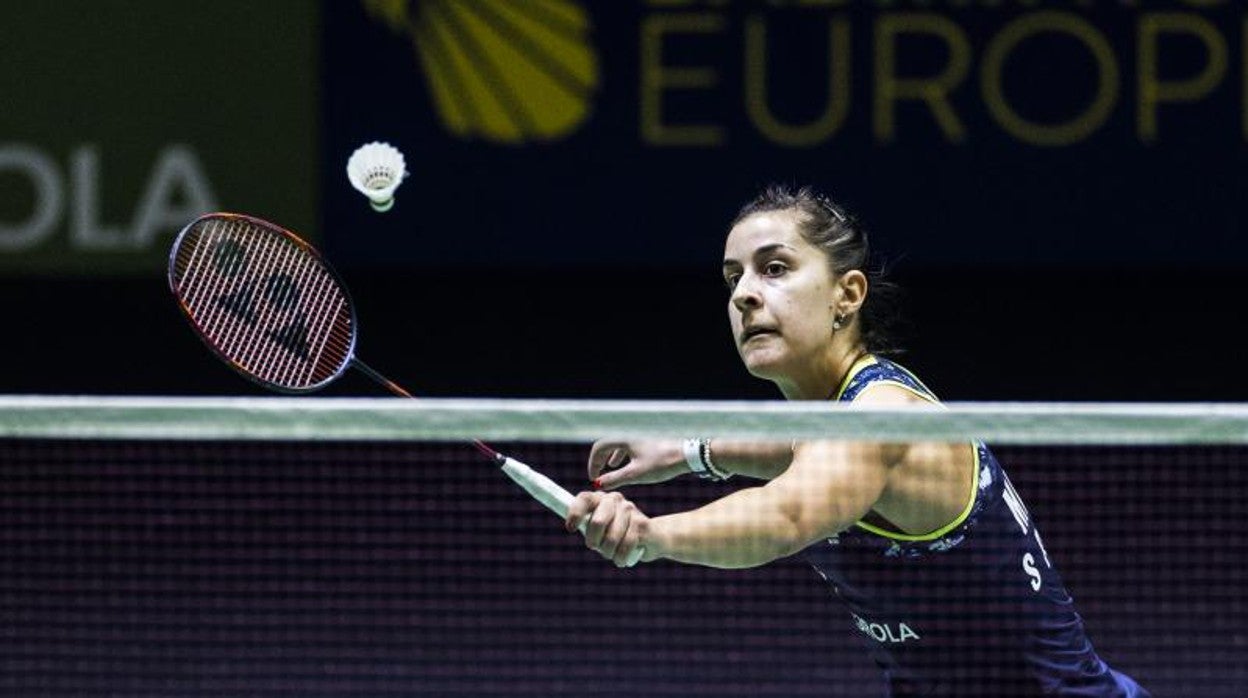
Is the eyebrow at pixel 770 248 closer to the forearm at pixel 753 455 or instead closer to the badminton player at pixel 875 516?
the badminton player at pixel 875 516

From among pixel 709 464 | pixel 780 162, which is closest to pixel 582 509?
→ pixel 709 464

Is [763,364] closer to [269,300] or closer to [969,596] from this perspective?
[969,596]

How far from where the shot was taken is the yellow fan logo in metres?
7.29

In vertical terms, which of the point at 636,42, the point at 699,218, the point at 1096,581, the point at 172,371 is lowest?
the point at 1096,581

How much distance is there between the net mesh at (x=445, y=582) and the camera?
6977 millimetres

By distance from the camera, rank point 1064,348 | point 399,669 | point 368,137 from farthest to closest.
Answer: point 1064,348 < point 368,137 < point 399,669

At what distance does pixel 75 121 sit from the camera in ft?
24.2

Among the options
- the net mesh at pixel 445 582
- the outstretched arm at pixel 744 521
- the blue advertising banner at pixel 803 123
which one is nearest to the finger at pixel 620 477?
the outstretched arm at pixel 744 521

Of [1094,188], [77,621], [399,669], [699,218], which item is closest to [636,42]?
[699,218]

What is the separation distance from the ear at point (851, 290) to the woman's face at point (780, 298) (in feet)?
0.07

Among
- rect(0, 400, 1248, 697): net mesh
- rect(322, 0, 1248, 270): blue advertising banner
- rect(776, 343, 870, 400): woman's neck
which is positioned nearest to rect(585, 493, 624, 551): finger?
rect(776, 343, 870, 400): woman's neck

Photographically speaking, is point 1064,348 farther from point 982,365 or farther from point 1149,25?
point 1149,25

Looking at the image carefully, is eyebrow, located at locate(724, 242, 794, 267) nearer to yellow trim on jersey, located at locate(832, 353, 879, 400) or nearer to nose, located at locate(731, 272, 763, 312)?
nose, located at locate(731, 272, 763, 312)

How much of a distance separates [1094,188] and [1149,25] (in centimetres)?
51
